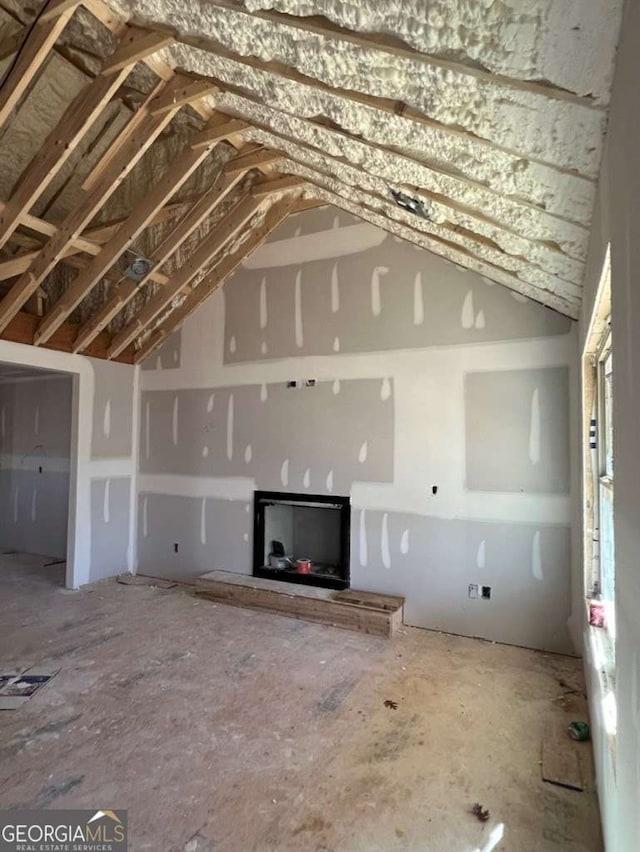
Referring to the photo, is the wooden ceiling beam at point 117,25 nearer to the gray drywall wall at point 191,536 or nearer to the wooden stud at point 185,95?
the wooden stud at point 185,95

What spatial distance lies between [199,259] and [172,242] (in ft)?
1.51

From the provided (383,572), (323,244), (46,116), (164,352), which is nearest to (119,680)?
(383,572)

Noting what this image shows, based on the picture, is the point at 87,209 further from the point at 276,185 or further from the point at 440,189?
the point at 440,189

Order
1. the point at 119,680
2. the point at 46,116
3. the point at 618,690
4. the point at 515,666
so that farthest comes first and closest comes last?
the point at 46,116 < the point at 515,666 < the point at 119,680 < the point at 618,690

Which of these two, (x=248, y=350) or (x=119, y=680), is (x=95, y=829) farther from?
(x=248, y=350)

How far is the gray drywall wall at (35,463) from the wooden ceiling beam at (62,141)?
153 inches

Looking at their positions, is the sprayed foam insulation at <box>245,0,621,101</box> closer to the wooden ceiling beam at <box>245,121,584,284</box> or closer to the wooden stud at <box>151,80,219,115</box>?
the wooden ceiling beam at <box>245,121,584,284</box>

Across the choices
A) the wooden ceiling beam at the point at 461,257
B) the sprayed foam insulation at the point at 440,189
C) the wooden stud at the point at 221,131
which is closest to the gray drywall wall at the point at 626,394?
the sprayed foam insulation at the point at 440,189

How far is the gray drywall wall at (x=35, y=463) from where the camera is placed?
7004mm

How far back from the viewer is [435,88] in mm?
1689

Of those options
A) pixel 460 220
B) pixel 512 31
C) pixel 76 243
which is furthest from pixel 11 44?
pixel 512 31

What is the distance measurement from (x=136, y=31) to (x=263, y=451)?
12.0ft

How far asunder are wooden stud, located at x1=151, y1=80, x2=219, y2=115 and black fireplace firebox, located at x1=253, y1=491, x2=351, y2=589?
3.54 m

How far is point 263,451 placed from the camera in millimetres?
5242
